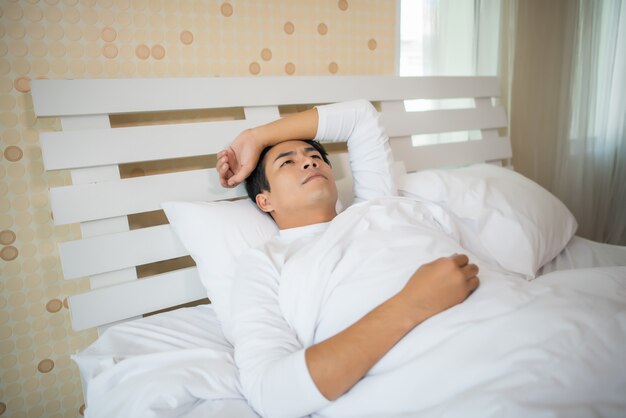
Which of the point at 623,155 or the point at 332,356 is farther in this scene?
the point at 623,155

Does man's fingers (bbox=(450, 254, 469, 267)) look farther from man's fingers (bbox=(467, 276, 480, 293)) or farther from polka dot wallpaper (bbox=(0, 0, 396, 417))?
polka dot wallpaper (bbox=(0, 0, 396, 417))

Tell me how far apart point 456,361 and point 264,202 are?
77 centimetres

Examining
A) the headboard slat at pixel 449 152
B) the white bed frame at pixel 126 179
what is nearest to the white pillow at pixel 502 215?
the headboard slat at pixel 449 152

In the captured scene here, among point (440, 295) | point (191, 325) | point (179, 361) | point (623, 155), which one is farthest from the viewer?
point (623, 155)

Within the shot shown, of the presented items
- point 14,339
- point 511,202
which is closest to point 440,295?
point 511,202

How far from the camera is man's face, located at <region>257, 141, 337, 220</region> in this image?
1265 mm

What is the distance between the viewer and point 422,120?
200 centimetres

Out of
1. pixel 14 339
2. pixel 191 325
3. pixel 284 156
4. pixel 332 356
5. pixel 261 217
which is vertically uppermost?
pixel 284 156

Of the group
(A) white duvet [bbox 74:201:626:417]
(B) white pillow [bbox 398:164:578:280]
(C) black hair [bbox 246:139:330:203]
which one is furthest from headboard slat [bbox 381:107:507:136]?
(A) white duvet [bbox 74:201:626:417]

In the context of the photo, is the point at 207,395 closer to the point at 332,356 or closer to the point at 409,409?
the point at 332,356

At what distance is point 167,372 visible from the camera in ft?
3.23

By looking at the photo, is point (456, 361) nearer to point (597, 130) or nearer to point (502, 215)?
point (502, 215)

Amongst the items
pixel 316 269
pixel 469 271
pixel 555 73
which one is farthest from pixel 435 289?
pixel 555 73

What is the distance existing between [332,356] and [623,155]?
2504mm
